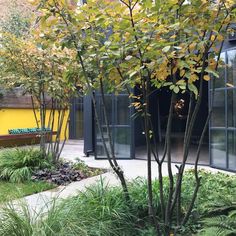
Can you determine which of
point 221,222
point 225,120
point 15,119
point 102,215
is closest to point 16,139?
point 15,119

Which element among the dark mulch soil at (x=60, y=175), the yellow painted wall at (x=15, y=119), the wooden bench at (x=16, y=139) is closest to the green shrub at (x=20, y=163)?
the dark mulch soil at (x=60, y=175)

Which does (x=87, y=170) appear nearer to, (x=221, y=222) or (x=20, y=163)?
(x=20, y=163)

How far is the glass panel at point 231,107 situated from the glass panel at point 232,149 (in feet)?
0.80

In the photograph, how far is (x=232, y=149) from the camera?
8086 millimetres

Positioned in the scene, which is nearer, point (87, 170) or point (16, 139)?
point (87, 170)

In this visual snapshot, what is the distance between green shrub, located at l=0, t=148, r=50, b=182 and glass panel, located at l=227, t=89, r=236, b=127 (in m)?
4.50

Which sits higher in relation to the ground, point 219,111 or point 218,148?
point 219,111

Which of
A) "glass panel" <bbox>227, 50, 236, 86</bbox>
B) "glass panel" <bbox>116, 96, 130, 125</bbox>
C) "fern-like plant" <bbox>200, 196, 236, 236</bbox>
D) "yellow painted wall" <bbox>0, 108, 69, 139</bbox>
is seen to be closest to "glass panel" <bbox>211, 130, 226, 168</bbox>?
"glass panel" <bbox>227, 50, 236, 86</bbox>

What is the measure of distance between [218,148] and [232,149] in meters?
0.49

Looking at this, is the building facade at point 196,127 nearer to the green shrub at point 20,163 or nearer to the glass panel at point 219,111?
the glass panel at point 219,111

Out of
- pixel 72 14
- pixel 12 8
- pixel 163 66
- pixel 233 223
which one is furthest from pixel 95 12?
pixel 12 8

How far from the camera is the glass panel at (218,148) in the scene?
8356 mm

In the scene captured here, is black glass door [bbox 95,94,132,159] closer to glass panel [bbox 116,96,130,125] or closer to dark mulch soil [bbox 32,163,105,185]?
glass panel [bbox 116,96,130,125]

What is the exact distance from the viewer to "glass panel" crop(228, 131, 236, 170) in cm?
802
